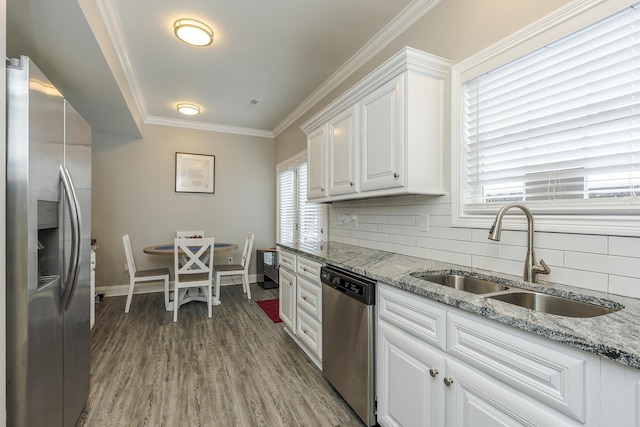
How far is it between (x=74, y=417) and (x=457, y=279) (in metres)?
2.17

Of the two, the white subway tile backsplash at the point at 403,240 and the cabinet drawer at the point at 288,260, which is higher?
the white subway tile backsplash at the point at 403,240

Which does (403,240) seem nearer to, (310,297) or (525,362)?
(310,297)

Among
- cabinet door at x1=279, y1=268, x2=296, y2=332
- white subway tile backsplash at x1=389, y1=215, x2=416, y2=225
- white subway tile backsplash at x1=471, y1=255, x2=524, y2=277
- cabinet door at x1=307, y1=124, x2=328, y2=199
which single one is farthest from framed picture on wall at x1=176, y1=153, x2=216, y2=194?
white subway tile backsplash at x1=471, y1=255, x2=524, y2=277

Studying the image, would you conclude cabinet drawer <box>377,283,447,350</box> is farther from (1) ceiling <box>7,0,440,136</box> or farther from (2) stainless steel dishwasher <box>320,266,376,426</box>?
(1) ceiling <box>7,0,440,136</box>

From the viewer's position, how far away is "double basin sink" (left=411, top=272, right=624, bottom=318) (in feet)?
3.86

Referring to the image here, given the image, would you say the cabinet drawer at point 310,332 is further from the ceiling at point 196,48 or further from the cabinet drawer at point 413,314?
the ceiling at point 196,48

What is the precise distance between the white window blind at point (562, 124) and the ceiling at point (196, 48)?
0.93 metres

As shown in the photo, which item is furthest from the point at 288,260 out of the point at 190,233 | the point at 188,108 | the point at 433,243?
the point at 188,108

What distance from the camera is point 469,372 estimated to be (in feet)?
3.67

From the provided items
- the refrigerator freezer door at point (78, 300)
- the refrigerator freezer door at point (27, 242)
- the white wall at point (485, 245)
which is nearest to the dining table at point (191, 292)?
the white wall at point (485, 245)

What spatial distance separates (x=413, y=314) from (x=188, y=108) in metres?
3.90

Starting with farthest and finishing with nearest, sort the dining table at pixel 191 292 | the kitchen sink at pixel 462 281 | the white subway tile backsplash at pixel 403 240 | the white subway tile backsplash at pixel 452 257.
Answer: the dining table at pixel 191 292
the white subway tile backsplash at pixel 403 240
the white subway tile backsplash at pixel 452 257
the kitchen sink at pixel 462 281

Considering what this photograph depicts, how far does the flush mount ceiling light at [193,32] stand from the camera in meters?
2.33

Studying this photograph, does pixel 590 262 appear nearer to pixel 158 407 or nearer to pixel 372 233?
pixel 372 233
